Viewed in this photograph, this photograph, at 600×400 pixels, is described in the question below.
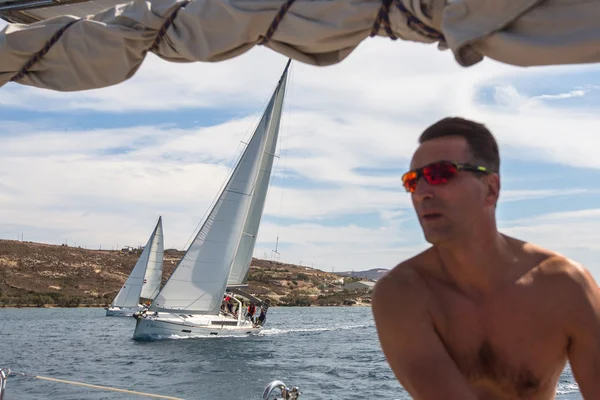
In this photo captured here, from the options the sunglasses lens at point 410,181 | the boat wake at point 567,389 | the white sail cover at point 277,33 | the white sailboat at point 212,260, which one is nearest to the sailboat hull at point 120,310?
the white sailboat at point 212,260

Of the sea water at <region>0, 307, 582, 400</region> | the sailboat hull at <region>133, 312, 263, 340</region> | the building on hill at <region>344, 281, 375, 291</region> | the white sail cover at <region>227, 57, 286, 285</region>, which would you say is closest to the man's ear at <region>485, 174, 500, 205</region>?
the sea water at <region>0, 307, 582, 400</region>

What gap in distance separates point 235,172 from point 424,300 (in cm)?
2935

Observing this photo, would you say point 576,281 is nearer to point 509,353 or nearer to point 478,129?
point 509,353

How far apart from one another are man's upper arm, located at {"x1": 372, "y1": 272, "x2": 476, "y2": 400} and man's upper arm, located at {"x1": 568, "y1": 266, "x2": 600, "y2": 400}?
31 cm

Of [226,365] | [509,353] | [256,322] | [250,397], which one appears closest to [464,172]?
[509,353]

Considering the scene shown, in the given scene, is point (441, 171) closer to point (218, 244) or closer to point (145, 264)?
point (218, 244)

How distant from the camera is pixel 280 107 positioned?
32.1 metres

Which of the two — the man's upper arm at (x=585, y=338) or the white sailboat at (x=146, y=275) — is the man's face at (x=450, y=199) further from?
the white sailboat at (x=146, y=275)

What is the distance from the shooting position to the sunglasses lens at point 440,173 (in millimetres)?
1488

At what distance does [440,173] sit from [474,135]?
0.13 m

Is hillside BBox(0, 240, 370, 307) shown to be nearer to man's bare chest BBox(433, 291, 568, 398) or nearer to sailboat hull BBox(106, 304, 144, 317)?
sailboat hull BBox(106, 304, 144, 317)

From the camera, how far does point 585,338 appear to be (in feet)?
5.13

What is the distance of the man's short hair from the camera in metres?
1.53

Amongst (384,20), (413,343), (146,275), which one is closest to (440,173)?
(413,343)
